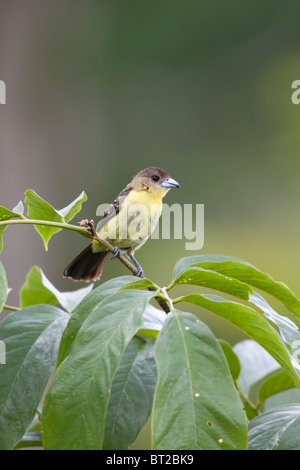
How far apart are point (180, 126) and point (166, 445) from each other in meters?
6.89

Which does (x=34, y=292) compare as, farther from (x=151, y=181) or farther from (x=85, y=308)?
(x=151, y=181)

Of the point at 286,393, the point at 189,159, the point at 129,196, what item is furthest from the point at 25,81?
the point at 286,393

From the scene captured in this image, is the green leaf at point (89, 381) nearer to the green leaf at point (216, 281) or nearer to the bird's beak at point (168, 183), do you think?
the green leaf at point (216, 281)

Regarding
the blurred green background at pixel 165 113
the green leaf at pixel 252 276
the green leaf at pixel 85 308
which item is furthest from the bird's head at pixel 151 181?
the blurred green background at pixel 165 113

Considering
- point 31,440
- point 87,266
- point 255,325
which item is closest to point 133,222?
point 87,266

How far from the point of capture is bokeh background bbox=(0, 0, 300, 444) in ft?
18.7

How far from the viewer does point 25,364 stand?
908mm

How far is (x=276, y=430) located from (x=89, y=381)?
1.02 feet

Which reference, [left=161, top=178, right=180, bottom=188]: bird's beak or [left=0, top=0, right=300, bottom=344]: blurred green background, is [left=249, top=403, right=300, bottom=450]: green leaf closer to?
[left=161, top=178, right=180, bottom=188]: bird's beak

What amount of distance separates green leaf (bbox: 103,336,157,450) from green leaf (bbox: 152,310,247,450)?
19cm

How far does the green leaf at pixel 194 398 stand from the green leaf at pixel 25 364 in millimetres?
264

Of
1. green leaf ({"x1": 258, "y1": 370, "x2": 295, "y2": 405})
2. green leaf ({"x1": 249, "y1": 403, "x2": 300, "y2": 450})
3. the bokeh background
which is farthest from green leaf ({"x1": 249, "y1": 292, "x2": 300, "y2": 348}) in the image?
the bokeh background

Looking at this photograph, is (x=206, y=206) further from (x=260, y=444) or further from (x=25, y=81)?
(x=260, y=444)

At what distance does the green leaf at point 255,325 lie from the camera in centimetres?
77
